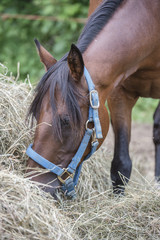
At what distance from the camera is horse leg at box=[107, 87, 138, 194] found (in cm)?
293

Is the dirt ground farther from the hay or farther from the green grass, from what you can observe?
A: the hay

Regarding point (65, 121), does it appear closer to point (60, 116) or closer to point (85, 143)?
point (60, 116)

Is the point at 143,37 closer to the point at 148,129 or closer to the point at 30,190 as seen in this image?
the point at 30,190

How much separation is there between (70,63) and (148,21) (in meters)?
0.69

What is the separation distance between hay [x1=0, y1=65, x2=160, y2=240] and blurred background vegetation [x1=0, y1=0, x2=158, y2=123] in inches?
165

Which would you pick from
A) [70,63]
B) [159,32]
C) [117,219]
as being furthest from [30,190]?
[159,32]

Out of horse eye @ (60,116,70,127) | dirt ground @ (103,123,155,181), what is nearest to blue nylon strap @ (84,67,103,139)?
horse eye @ (60,116,70,127)

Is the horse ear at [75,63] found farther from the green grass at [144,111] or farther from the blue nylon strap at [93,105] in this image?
the green grass at [144,111]

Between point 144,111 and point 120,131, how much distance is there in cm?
405

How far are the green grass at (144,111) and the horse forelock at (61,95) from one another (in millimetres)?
4238

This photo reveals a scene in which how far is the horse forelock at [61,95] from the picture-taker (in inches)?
82.6

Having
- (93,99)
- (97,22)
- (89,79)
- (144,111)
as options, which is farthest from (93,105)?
(144,111)

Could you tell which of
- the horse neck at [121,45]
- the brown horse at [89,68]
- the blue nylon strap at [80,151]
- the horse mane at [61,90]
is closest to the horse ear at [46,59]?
the brown horse at [89,68]

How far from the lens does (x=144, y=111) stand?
22.8ft
